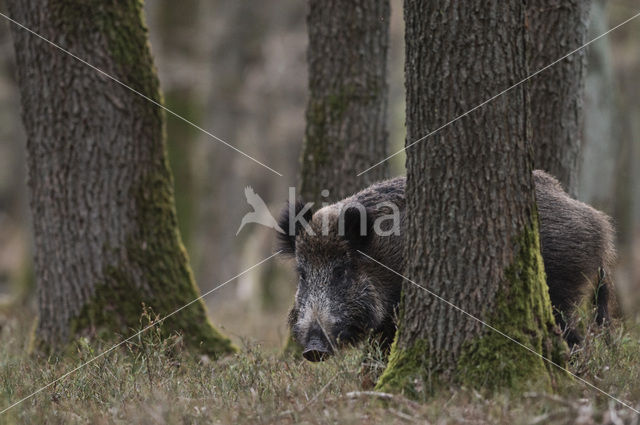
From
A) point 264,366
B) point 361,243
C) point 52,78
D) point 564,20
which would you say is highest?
point 564,20

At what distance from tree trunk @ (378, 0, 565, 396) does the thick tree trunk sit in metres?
3.31

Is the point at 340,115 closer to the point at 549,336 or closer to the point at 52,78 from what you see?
the point at 52,78

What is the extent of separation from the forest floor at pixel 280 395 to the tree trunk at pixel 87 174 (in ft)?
3.27

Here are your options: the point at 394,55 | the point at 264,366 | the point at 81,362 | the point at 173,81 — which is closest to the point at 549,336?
the point at 264,366

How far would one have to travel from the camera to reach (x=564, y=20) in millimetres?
7469

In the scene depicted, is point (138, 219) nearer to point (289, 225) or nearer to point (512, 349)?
point (289, 225)

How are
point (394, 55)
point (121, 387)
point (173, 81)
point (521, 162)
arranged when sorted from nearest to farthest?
1. point (521, 162)
2. point (121, 387)
3. point (173, 81)
4. point (394, 55)

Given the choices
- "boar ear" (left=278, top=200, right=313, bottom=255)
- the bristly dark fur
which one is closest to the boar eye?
the bristly dark fur

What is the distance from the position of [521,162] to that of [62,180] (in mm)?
4319

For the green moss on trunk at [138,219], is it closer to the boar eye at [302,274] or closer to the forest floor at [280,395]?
the forest floor at [280,395]

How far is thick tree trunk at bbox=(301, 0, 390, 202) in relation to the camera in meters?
8.23

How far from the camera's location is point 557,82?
24.8 feet

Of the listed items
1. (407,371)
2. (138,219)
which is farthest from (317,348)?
(138,219)

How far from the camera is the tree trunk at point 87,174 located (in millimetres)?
7234
